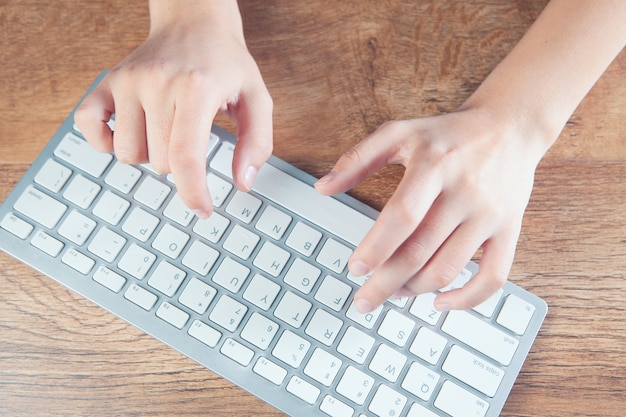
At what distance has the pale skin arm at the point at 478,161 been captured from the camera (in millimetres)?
472

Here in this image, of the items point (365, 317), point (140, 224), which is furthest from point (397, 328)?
point (140, 224)

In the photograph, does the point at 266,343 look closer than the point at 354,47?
Yes

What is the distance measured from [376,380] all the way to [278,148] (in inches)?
8.8

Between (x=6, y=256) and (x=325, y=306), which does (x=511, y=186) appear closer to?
(x=325, y=306)

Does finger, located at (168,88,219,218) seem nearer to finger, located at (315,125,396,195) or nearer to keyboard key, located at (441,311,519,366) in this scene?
finger, located at (315,125,396,195)

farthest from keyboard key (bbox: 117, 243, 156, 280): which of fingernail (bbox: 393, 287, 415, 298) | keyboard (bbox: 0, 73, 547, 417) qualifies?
fingernail (bbox: 393, 287, 415, 298)

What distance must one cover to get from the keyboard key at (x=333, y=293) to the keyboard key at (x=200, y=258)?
0.09m

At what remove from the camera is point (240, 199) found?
0.54m

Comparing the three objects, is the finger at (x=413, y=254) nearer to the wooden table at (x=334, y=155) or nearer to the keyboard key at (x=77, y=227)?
the wooden table at (x=334, y=155)

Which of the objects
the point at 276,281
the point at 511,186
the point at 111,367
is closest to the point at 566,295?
the point at 511,186

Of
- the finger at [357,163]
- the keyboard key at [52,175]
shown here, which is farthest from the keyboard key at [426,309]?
the keyboard key at [52,175]

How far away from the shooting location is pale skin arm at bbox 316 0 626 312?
1.55ft

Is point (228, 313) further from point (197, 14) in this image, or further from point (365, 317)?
point (197, 14)

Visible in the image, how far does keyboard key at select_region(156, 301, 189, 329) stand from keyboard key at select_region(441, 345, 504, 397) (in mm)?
213
